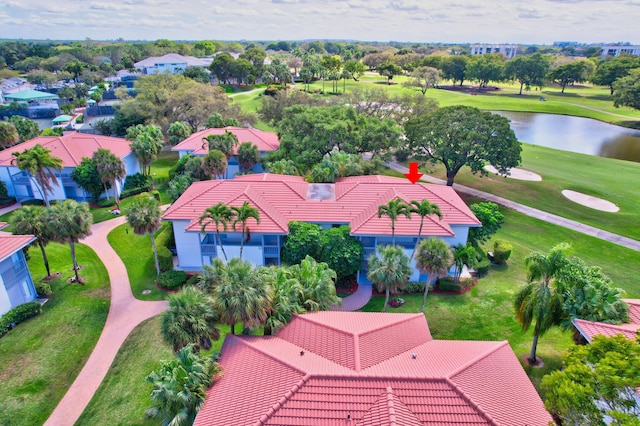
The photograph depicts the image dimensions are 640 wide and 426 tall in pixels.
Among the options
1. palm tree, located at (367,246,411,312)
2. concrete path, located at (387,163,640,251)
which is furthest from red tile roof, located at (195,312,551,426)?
concrete path, located at (387,163,640,251)

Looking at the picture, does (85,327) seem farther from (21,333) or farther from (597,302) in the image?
(597,302)

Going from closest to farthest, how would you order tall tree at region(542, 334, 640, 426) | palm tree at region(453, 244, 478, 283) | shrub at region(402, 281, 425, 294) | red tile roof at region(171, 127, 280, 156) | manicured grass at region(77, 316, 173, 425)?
tall tree at region(542, 334, 640, 426) → manicured grass at region(77, 316, 173, 425) → palm tree at region(453, 244, 478, 283) → shrub at region(402, 281, 425, 294) → red tile roof at region(171, 127, 280, 156)

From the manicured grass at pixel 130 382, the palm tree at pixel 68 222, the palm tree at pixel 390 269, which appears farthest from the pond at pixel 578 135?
the palm tree at pixel 68 222

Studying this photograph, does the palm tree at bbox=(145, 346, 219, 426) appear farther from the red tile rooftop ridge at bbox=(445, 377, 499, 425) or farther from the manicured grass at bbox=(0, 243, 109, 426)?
the red tile rooftop ridge at bbox=(445, 377, 499, 425)

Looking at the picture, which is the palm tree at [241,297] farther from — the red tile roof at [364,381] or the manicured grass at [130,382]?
the manicured grass at [130,382]

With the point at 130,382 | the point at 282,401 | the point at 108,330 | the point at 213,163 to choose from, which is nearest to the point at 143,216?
the point at 108,330
